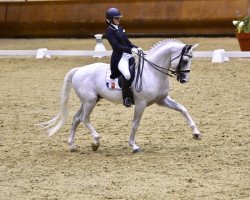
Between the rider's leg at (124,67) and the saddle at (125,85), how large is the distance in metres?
0.07

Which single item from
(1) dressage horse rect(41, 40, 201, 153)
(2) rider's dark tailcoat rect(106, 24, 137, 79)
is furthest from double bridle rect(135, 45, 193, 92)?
(2) rider's dark tailcoat rect(106, 24, 137, 79)

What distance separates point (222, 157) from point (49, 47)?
42.5 feet

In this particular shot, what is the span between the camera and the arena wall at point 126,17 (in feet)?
75.9

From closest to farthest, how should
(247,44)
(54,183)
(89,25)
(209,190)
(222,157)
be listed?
(209,190)
(54,183)
(222,157)
(247,44)
(89,25)

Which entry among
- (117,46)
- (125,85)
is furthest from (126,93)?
(117,46)

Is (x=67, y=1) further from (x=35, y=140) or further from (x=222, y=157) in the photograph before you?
(x=222, y=157)

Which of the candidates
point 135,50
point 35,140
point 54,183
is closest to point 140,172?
point 54,183

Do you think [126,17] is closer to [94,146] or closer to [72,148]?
[72,148]

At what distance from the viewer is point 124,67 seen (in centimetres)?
1116

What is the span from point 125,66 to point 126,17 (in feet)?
43.4

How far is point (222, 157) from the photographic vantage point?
35.0 feet

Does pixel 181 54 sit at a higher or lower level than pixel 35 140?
higher

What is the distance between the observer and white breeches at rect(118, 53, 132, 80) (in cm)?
1107

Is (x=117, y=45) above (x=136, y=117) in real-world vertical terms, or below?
above
